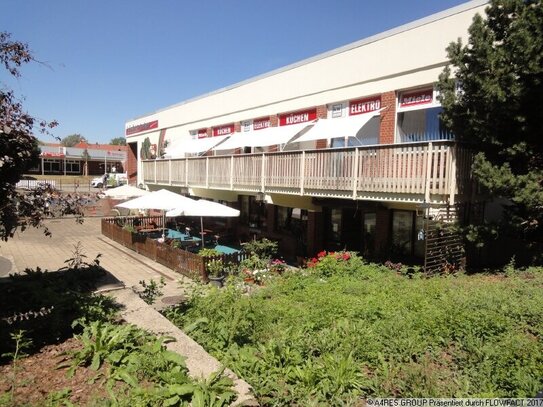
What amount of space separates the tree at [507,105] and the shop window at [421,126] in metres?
2.34

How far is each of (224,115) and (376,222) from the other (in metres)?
11.0

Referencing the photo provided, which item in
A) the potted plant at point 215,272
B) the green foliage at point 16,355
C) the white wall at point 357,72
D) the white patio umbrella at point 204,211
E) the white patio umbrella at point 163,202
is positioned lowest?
the potted plant at point 215,272

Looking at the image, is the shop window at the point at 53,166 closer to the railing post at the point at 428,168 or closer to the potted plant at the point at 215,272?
the potted plant at the point at 215,272

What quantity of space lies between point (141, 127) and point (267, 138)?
1801cm

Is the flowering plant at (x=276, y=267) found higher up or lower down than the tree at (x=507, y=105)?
lower down

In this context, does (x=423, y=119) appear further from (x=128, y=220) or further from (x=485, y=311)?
(x=128, y=220)

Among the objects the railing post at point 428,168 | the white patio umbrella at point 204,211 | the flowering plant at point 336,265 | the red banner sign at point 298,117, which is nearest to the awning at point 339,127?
the red banner sign at point 298,117

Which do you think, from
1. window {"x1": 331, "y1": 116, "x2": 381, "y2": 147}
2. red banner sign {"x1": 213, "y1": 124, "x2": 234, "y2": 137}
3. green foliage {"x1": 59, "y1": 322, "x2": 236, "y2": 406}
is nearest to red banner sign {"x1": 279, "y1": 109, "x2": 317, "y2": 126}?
window {"x1": 331, "y1": 116, "x2": 381, "y2": 147}

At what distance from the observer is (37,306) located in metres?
5.27

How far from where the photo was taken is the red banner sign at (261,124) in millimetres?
17261

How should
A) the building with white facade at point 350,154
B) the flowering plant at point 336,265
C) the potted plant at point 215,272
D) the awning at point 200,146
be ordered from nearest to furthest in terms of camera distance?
the building with white facade at point 350,154, the flowering plant at point 336,265, the potted plant at point 215,272, the awning at point 200,146

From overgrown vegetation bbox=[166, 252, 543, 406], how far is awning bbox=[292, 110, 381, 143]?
547 cm

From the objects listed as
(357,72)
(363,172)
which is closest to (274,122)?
(357,72)

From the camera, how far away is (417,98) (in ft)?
37.5
